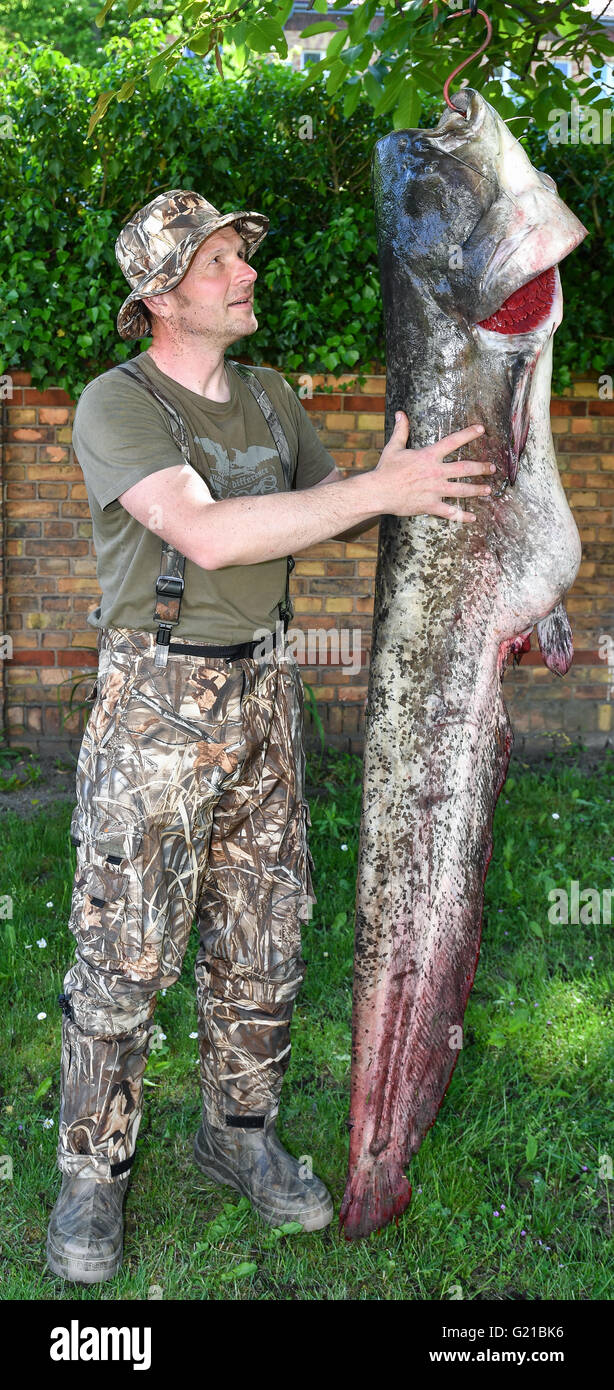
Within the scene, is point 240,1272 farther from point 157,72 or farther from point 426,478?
point 157,72

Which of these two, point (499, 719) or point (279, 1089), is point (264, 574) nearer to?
point (499, 719)

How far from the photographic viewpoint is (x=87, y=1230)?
8.74 feet

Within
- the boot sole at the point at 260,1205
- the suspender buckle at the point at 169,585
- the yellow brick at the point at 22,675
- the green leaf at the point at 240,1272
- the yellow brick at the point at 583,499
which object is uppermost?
the yellow brick at the point at 583,499

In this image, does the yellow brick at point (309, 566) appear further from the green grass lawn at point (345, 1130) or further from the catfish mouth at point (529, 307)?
the catfish mouth at point (529, 307)

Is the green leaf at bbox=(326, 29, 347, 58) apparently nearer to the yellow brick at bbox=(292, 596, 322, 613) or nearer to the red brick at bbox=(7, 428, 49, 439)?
the red brick at bbox=(7, 428, 49, 439)

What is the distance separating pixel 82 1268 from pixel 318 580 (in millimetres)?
4008

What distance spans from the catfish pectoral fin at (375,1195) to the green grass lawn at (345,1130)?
0.46 feet

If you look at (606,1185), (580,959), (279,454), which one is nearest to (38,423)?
(279,454)

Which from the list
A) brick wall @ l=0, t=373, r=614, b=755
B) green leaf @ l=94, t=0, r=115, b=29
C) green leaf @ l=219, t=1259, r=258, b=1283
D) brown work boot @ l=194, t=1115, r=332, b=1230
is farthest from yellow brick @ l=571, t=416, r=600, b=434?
green leaf @ l=219, t=1259, r=258, b=1283

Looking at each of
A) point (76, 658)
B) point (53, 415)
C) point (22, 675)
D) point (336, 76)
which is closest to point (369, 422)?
point (53, 415)

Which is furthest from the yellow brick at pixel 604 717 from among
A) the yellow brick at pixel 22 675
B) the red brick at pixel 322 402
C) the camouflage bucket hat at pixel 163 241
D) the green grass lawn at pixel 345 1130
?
the camouflage bucket hat at pixel 163 241

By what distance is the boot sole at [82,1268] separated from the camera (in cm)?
263

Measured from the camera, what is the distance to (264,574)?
2676 millimetres

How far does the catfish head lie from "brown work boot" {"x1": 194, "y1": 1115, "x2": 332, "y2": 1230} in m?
1.86
